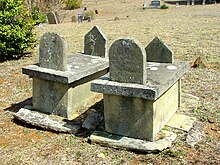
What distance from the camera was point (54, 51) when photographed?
497 centimetres

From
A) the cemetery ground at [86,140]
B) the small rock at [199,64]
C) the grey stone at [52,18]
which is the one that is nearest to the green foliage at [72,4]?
the grey stone at [52,18]

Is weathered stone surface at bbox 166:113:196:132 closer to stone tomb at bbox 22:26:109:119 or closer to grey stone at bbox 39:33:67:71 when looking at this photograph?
stone tomb at bbox 22:26:109:119

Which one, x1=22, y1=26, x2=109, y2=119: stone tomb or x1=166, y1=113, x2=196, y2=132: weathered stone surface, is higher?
x1=22, y1=26, x2=109, y2=119: stone tomb

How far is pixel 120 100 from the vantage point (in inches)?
172

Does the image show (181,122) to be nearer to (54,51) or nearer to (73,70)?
(73,70)

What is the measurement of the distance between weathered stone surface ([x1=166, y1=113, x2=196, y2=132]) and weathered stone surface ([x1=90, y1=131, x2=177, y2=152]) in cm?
30

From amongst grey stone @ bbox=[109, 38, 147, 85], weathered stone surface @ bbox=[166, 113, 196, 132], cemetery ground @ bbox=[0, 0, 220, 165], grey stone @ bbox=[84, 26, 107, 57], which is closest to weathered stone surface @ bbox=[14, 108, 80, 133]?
cemetery ground @ bbox=[0, 0, 220, 165]

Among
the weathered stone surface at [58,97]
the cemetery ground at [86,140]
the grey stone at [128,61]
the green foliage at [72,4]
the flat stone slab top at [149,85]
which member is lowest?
the cemetery ground at [86,140]

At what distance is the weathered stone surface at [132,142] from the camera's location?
162 inches

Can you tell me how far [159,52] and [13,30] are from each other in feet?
18.0

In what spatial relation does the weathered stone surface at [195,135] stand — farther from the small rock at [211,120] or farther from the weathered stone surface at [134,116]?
the weathered stone surface at [134,116]

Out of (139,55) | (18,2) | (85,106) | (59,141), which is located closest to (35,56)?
(18,2)

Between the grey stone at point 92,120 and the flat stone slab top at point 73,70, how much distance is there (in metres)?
0.60

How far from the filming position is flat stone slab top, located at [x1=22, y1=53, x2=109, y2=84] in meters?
4.81
